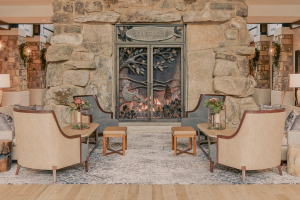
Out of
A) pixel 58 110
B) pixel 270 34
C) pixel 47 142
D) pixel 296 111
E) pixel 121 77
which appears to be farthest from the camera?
pixel 270 34

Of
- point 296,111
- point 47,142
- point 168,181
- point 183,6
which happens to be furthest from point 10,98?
point 296,111

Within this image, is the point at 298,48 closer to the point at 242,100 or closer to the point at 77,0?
the point at 242,100

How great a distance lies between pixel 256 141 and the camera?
3068 millimetres

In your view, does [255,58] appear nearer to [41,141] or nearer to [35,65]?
[35,65]

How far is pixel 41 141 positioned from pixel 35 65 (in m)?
9.87

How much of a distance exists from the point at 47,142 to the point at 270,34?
10.6 metres

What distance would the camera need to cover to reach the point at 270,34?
36.8ft

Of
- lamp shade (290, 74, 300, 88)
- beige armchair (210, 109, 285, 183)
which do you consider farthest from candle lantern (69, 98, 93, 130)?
lamp shade (290, 74, 300, 88)

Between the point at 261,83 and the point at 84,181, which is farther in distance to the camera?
the point at 261,83

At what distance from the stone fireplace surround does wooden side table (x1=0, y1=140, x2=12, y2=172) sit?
→ 2379 millimetres

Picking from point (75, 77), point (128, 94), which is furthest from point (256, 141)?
point (75, 77)

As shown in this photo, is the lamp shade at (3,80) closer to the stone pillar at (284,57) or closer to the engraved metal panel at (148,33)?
the engraved metal panel at (148,33)

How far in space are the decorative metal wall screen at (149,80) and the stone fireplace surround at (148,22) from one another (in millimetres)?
249

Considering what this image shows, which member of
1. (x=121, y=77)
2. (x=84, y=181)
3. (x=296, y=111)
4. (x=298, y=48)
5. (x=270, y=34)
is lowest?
(x=84, y=181)
